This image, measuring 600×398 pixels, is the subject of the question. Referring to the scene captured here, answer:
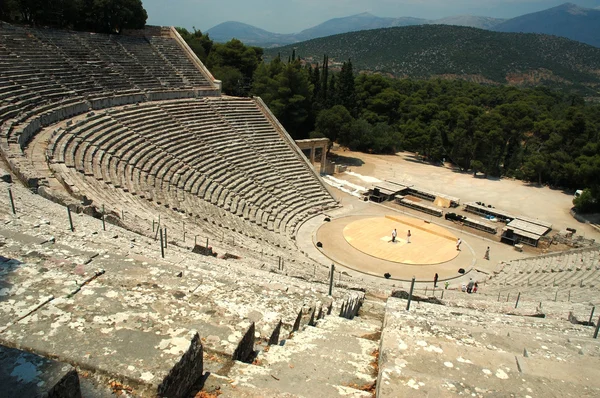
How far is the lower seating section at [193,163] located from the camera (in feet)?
55.5

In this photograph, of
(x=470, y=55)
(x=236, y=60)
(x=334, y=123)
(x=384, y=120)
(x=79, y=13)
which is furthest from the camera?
(x=470, y=55)

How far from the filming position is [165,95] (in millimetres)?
27922

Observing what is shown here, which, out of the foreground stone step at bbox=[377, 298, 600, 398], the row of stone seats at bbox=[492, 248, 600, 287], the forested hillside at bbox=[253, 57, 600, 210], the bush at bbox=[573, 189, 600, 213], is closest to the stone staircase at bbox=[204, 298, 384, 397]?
the foreground stone step at bbox=[377, 298, 600, 398]

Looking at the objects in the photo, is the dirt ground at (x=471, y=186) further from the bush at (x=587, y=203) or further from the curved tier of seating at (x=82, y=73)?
the curved tier of seating at (x=82, y=73)

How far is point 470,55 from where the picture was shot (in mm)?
137000

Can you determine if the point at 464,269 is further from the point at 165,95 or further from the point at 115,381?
the point at 165,95

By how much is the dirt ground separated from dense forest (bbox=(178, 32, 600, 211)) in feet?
4.70

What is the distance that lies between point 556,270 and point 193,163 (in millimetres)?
19090

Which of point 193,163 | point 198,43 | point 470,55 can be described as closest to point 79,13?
point 198,43

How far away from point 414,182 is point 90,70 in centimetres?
2569

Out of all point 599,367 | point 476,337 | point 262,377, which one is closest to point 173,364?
point 262,377

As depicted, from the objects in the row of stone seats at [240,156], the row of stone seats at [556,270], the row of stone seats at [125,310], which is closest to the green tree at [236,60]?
the row of stone seats at [240,156]

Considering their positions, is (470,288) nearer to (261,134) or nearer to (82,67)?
(261,134)

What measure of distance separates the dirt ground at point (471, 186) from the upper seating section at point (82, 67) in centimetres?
1506
